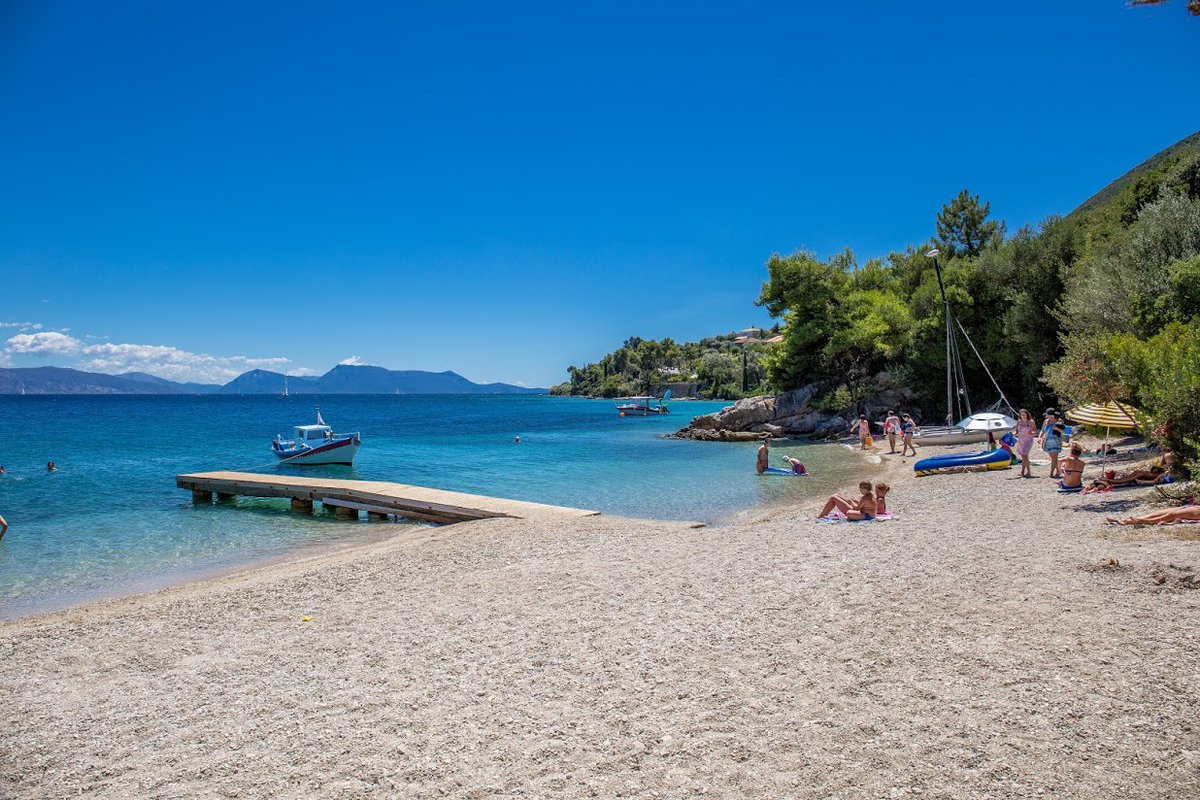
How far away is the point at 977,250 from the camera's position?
50500 mm

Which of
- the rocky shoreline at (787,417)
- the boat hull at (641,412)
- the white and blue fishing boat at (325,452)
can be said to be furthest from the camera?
the boat hull at (641,412)

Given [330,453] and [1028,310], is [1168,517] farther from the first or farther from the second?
[330,453]

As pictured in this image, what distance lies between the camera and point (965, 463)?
21.1m

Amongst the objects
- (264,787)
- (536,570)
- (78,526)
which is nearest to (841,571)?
(536,570)

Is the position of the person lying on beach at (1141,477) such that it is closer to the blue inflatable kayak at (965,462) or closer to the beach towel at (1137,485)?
the beach towel at (1137,485)

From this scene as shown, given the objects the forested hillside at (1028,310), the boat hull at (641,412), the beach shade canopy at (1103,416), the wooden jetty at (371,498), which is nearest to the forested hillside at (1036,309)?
the forested hillside at (1028,310)

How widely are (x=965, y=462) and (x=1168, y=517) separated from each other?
36.5 feet

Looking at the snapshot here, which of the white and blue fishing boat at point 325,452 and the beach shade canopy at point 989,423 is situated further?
the white and blue fishing boat at point 325,452

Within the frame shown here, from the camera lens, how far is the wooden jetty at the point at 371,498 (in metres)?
17.7

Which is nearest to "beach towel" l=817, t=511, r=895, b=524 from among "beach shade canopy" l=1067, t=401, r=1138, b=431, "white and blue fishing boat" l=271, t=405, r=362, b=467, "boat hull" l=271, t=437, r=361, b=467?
"beach shade canopy" l=1067, t=401, r=1138, b=431

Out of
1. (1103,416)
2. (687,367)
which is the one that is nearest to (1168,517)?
(1103,416)

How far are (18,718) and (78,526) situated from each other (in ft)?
50.7

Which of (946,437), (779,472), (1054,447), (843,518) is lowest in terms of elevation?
(779,472)

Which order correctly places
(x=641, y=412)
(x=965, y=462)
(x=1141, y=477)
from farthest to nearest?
(x=641, y=412) < (x=965, y=462) < (x=1141, y=477)
